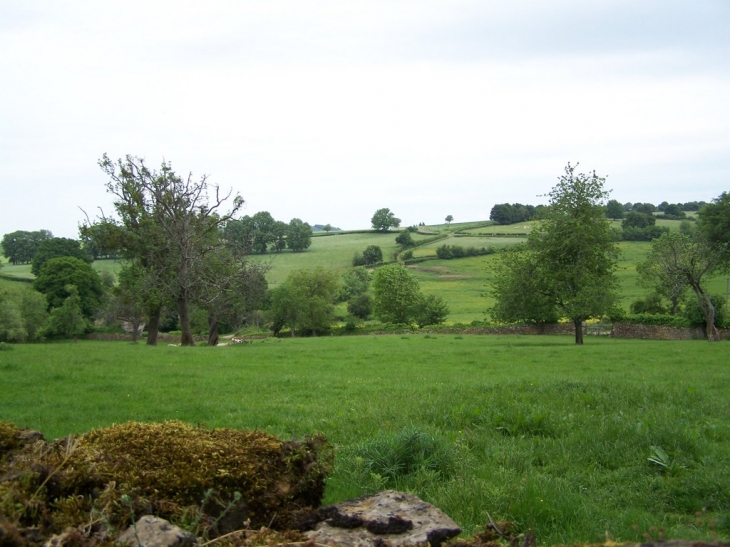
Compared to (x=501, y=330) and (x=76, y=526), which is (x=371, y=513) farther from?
(x=501, y=330)

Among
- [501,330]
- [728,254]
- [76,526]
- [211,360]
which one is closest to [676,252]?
[728,254]

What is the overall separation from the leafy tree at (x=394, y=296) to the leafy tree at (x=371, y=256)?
3662 centimetres

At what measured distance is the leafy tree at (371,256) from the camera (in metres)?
127

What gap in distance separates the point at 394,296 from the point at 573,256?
146 feet

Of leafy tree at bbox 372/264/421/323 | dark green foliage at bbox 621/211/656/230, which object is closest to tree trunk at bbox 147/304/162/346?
leafy tree at bbox 372/264/421/323

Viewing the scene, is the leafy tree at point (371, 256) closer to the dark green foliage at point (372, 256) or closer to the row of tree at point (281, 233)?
the dark green foliage at point (372, 256)

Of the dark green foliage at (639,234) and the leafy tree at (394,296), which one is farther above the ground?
the dark green foliage at (639,234)

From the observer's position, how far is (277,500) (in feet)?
13.4

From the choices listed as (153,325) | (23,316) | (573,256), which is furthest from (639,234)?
(23,316)

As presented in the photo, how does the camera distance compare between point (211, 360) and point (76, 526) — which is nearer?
point (76, 526)

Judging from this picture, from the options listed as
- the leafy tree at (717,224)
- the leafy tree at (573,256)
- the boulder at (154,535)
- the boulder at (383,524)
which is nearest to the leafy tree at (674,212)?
the leafy tree at (717,224)

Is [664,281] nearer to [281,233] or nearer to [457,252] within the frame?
[457,252]

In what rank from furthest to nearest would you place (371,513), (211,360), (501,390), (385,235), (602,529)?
(385,235)
(211,360)
(501,390)
(602,529)
(371,513)

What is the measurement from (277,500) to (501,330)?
60.9 meters
